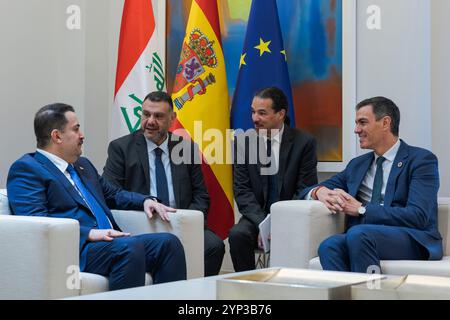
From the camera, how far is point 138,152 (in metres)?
4.35

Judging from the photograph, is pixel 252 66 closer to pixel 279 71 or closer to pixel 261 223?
pixel 279 71

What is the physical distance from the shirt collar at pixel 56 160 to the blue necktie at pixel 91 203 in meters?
0.08

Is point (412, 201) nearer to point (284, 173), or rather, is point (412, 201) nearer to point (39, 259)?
point (284, 173)

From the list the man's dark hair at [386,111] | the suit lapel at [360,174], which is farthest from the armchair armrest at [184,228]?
the man's dark hair at [386,111]

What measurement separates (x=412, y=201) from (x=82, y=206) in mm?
1669

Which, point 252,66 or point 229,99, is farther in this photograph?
point 229,99

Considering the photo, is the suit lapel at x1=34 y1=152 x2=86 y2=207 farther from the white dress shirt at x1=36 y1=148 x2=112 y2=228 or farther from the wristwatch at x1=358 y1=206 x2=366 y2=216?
the wristwatch at x1=358 y1=206 x2=366 y2=216

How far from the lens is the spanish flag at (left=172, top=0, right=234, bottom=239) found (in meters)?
4.96

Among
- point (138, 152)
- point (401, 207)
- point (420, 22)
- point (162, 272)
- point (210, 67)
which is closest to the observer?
point (162, 272)

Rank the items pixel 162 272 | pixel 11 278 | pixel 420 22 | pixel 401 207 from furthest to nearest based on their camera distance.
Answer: pixel 420 22 < pixel 401 207 < pixel 162 272 < pixel 11 278

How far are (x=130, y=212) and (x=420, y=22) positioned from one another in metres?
2.33

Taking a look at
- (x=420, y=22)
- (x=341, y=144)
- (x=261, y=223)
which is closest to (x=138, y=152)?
(x=261, y=223)

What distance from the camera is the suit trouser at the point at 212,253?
421 cm

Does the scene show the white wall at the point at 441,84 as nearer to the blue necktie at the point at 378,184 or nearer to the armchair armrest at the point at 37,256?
the blue necktie at the point at 378,184
